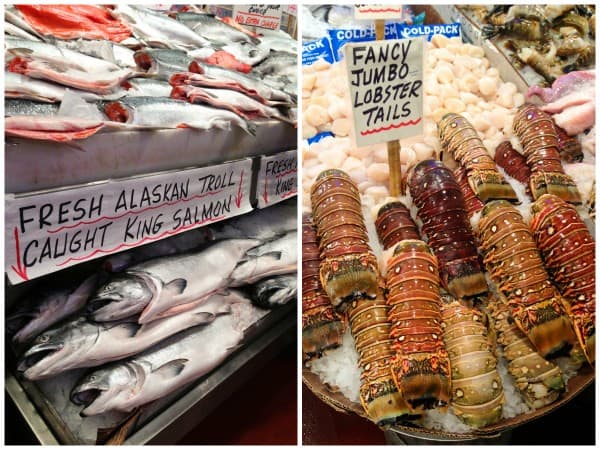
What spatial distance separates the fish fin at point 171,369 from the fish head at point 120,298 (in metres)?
0.21

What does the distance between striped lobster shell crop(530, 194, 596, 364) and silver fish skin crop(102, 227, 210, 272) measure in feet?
3.93

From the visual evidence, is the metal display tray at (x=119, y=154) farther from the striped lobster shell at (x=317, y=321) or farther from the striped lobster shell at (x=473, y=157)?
the striped lobster shell at (x=473, y=157)

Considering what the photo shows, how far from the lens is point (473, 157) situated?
6.22ft

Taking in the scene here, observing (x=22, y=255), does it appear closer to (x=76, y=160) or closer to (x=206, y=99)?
(x=76, y=160)

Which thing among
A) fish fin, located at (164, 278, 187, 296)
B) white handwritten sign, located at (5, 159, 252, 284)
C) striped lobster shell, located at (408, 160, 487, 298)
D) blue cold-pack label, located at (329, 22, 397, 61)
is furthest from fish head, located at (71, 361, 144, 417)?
blue cold-pack label, located at (329, 22, 397, 61)

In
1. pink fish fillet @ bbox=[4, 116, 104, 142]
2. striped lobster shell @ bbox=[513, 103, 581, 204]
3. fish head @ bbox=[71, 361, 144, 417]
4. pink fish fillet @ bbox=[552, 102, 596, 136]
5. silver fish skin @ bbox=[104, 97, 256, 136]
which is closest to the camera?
pink fish fillet @ bbox=[4, 116, 104, 142]

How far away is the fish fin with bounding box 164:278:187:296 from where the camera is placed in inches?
61.1

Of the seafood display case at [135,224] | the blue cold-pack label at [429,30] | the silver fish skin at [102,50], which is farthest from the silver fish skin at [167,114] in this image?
the blue cold-pack label at [429,30]

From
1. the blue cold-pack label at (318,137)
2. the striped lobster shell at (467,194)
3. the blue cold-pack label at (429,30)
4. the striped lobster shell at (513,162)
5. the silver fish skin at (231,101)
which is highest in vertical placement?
the blue cold-pack label at (429,30)

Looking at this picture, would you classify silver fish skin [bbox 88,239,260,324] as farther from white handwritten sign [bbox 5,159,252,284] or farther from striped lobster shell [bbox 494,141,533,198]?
striped lobster shell [bbox 494,141,533,198]

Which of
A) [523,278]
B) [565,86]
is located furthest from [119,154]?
[565,86]

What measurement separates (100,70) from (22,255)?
0.61 m

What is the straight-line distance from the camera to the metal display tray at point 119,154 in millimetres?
1134

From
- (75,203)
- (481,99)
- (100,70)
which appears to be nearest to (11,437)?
(75,203)
